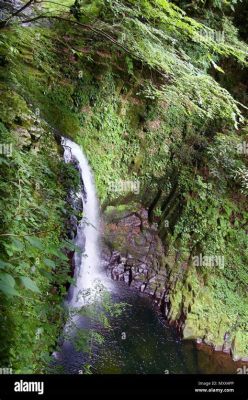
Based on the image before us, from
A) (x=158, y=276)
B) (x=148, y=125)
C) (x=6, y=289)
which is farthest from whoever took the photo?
(x=148, y=125)

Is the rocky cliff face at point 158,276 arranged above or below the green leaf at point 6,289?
below

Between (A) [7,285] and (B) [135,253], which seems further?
(B) [135,253]

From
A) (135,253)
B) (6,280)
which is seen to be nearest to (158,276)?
(135,253)

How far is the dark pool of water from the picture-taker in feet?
17.3

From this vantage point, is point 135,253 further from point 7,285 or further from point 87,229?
point 7,285

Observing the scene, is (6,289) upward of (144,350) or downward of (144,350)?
upward

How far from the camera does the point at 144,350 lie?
5988 millimetres

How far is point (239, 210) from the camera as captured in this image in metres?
8.43

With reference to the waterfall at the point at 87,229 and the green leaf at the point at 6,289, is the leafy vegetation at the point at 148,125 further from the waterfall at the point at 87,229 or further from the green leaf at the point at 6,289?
the green leaf at the point at 6,289

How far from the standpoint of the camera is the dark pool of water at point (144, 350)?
208 inches

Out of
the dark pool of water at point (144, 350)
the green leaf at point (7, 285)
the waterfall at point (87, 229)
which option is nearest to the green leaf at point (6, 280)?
the green leaf at point (7, 285)

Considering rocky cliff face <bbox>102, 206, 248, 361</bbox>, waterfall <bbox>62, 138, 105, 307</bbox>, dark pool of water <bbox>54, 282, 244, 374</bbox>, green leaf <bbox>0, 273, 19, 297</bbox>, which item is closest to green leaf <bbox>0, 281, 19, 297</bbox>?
green leaf <bbox>0, 273, 19, 297</bbox>

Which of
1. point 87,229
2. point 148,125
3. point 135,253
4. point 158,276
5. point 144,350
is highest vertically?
point 148,125
